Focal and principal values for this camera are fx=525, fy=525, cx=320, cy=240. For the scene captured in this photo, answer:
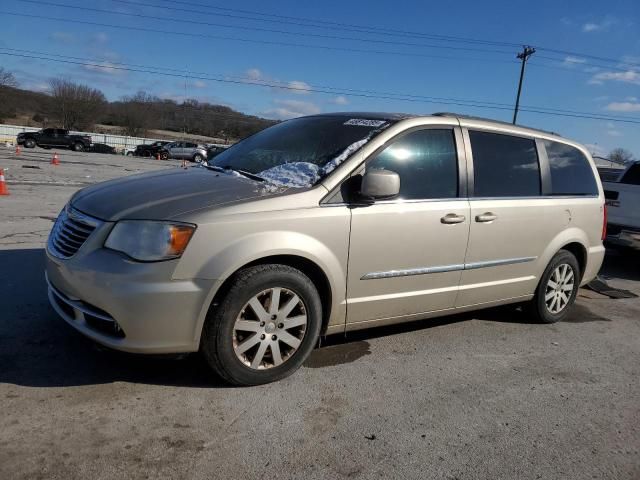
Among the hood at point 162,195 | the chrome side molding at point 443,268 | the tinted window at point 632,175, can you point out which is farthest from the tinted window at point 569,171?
the tinted window at point 632,175

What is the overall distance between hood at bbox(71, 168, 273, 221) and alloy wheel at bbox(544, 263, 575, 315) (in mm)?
3156

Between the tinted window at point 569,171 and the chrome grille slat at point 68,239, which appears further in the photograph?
the tinted window at point 569,171

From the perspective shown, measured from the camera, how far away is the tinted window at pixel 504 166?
432 centimetres

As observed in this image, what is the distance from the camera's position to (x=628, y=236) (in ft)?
25.7

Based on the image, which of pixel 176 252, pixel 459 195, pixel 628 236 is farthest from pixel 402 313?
pixel 628 236

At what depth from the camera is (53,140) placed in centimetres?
4316

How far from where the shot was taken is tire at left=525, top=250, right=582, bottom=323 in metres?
4.98

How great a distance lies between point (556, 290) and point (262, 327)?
129 inches

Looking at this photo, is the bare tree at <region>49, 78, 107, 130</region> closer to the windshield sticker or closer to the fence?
the fence

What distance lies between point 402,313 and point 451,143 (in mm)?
1403

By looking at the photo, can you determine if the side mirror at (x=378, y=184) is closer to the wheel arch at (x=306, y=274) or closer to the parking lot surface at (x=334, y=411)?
the wheel arch at (x=306, y=274)

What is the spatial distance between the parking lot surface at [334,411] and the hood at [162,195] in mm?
1018

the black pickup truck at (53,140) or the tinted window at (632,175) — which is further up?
the tinted window at (632,175)

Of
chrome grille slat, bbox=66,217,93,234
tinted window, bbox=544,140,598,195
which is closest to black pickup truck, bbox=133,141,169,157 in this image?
tinted window, bbox=544,140,598,195
